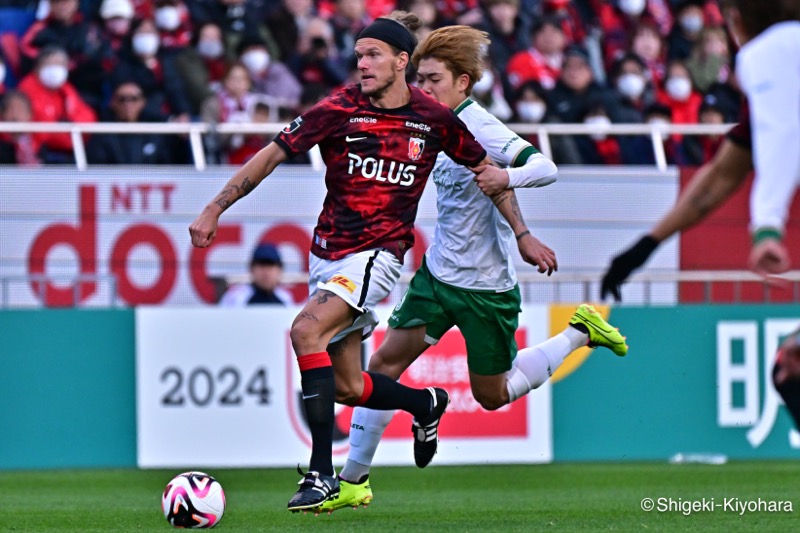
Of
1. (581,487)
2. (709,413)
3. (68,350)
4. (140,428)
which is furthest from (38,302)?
(709,413)

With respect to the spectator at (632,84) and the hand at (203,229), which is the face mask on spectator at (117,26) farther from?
the hand at (203,229)

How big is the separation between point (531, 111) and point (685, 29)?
11.6ft

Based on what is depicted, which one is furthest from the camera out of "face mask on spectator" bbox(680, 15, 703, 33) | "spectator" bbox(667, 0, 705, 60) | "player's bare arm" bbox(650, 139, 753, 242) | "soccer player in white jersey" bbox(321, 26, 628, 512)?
"face mask on spectator" bbox(680, 15, 703, 33)

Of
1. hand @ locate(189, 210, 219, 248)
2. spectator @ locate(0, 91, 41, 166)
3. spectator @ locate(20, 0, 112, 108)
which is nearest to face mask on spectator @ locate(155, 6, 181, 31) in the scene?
spectator @ locate(20, 0, 112, 108)

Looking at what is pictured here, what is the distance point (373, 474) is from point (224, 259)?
7.83ft

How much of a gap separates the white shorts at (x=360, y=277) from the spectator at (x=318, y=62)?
7295 mm

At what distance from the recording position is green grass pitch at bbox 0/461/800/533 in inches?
287

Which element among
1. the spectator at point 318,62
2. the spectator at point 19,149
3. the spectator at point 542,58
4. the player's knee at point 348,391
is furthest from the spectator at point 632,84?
the player's knee at point 348,391

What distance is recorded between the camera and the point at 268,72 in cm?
1456

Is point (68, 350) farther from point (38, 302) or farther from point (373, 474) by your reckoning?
point (373, 474)

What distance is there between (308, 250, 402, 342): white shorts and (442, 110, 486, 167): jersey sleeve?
63cm

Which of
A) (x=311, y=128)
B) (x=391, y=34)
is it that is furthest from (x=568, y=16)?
(x=311, y=128)

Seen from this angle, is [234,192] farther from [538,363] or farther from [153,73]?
[153,73]

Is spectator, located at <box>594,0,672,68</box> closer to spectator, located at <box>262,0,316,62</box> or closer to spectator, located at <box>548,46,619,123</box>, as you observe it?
spectator, located at <box>548,46,619,123</box>
